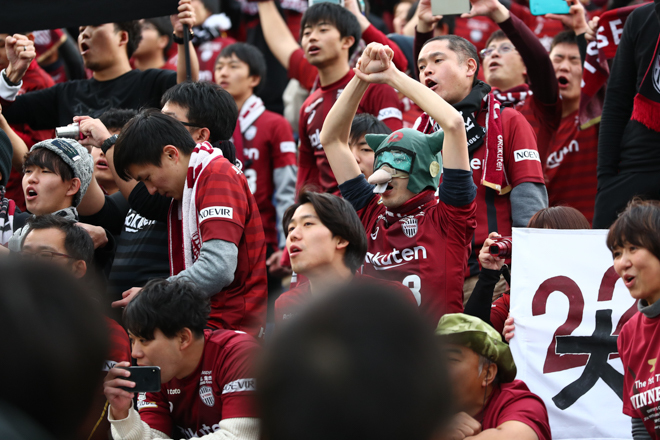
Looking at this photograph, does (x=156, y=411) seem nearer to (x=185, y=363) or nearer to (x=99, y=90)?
(x=185, y=363)

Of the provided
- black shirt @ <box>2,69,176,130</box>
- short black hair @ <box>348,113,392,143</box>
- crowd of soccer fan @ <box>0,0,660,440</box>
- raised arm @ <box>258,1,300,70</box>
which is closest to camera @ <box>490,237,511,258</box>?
crowd of soccer fan @ <box>0,0,660,440</box>

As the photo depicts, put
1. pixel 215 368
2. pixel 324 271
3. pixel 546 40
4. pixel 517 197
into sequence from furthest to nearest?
pixel 546 40, pixel 517 197, pixel 324 271, pixel 215 368

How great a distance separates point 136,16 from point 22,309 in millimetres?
4174

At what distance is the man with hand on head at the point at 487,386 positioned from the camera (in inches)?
114

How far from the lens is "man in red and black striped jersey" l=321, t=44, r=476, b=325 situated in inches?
148

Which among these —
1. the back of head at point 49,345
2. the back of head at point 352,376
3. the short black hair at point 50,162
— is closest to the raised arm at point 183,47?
the short black hair at point 50,162

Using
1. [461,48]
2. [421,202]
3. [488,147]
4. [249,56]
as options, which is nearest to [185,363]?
[421,202]

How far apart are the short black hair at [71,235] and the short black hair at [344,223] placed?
1.17 meters

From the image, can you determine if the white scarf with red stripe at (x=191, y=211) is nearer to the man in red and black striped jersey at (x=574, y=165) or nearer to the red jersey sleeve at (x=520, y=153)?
the red jersey sleeve at (x=520, y=153)

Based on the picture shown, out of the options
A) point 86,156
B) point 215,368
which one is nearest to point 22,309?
point 215,368

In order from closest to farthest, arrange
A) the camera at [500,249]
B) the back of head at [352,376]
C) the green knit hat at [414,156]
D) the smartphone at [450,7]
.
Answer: the back of head at [352,376] < the camera at [500,249] < the green knit hat at [414,156] < the smartphone at [450,7]

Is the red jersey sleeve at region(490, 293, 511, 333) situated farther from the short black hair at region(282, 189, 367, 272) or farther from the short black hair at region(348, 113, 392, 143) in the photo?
the short black hair at region(348, 113, 392, 143)

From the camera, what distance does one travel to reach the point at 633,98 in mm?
4648

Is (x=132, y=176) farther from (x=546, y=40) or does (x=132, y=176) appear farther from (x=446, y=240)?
(x=546, y=40)
